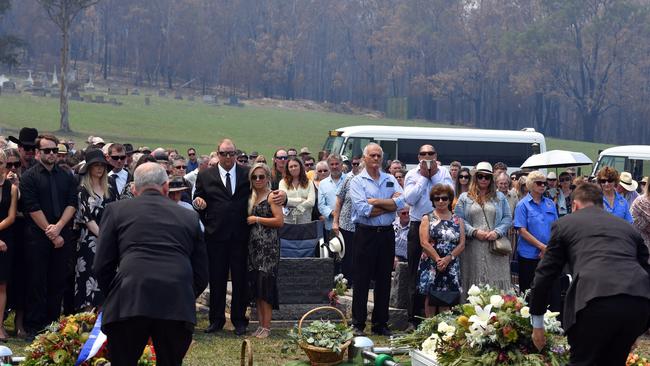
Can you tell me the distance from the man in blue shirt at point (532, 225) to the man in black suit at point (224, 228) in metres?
2.98

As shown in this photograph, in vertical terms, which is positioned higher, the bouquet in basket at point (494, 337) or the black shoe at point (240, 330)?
the bouquet in basket at point (494, 337)

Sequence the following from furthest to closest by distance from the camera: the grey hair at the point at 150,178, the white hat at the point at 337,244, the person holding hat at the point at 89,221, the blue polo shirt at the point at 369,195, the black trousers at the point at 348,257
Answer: the black trousers at the point at 348,257, the white hat at the point at 337,244, the blue polo shirt at the point at 369,195, the person holding hat at the point at 89,221, the grey hair at the point at 150,178

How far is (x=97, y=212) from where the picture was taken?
11516 mm

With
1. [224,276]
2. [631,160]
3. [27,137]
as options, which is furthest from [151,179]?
[631,160]

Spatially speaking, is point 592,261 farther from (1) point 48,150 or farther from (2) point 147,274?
(1) point 48,150

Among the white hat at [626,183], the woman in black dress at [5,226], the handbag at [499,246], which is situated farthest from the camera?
the white hat at [626,183]

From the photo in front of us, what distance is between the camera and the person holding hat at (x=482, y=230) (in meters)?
12.4

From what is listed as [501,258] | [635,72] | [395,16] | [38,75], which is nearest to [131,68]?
[38,75]

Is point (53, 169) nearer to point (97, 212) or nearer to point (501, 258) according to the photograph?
point (97, 212)

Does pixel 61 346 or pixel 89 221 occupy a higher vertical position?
pixel 89 221

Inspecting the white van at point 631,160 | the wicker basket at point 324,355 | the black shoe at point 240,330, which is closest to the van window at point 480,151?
the white van at point 631,160

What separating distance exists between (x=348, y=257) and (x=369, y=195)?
9.41 ft

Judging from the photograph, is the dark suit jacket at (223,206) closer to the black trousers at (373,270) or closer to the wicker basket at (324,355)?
the black trousers at (373,270)

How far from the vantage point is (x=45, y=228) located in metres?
11.3
